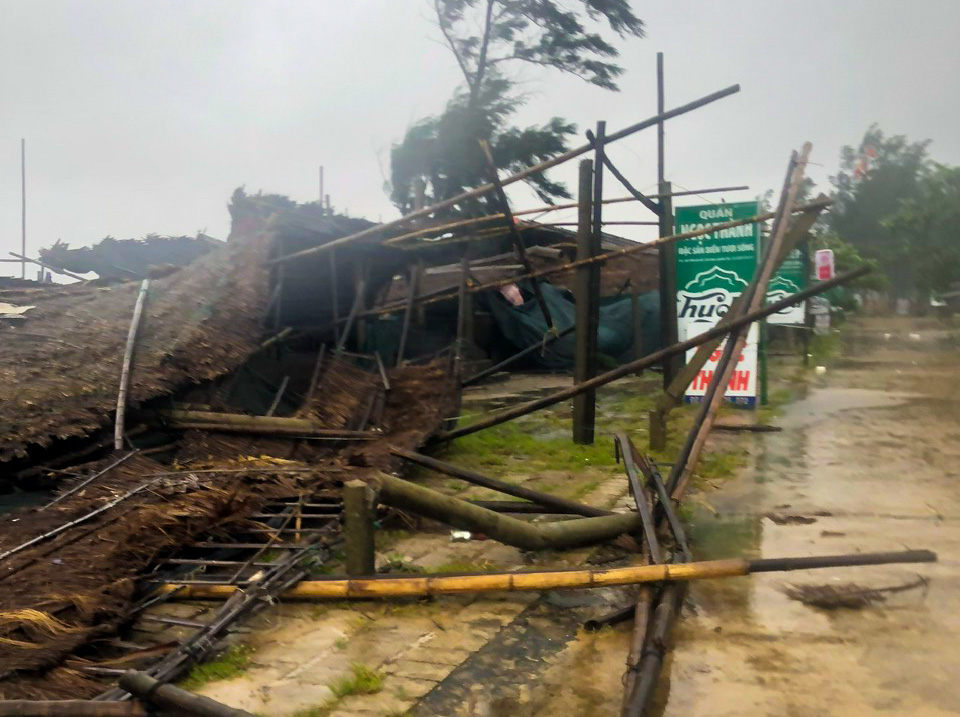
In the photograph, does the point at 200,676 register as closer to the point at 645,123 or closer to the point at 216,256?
the point at 216,256

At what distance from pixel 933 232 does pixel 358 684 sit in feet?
131

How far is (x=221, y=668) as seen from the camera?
10.0ft

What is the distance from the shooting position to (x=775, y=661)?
3.13 metres

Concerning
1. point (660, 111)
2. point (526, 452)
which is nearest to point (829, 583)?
point (526, 452)

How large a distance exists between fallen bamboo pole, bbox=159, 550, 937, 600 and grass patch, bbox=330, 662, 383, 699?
56 centimetres

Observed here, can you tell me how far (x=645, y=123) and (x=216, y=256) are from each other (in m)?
3.83

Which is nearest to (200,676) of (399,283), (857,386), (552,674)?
(552,674)

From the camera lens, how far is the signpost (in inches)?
354

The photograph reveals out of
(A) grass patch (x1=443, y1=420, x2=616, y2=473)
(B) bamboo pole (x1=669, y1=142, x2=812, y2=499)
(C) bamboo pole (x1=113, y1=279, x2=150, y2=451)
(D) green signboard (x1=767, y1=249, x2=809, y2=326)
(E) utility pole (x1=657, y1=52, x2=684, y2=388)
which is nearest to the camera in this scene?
(B) bamboo pole (x1=669, y1=142, x2=812, y2=499)

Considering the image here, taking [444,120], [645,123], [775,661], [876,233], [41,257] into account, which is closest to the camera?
[775,661]

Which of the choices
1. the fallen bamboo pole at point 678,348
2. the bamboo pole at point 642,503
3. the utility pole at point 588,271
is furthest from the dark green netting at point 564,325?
the bamboo pole at point 642,503

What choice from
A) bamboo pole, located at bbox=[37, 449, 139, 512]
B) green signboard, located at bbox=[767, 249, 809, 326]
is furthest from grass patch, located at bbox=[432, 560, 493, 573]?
green signboard, located at bbox=[767, 249, 809, 326]

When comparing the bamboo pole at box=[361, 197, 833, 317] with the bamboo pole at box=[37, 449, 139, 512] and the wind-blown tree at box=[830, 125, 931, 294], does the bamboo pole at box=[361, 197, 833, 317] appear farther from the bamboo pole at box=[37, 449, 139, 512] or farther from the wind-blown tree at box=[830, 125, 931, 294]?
the wind-blown tree at box=[830, 125, 931, 294]

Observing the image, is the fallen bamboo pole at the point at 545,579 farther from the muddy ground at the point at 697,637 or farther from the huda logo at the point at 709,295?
the huda logo at the point at 709,295
